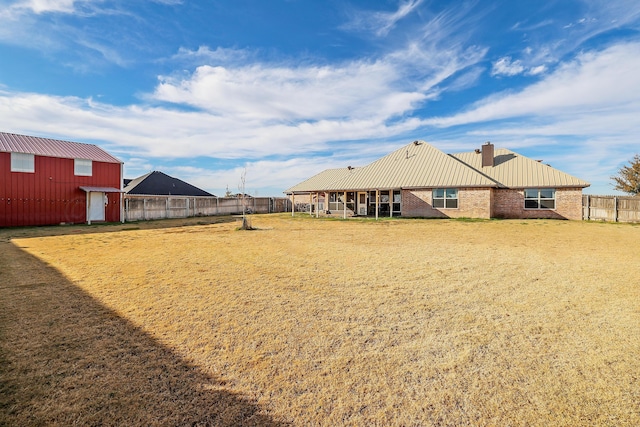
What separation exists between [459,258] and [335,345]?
5704 millimetres

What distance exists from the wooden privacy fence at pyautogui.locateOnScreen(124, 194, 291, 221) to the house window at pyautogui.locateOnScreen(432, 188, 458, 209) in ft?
58.7

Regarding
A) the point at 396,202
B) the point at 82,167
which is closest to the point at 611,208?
the point at 396,202

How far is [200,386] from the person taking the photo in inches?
108

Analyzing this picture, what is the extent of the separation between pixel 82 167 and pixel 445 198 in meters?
24.7

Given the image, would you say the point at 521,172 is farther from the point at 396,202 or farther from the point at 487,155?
the point at 396,202

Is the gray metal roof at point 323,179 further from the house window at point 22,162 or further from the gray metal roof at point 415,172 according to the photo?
the house window at point 22,162

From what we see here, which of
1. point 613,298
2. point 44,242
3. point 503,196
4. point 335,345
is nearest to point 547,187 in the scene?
point 503,196

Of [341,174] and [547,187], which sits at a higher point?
[341,174]

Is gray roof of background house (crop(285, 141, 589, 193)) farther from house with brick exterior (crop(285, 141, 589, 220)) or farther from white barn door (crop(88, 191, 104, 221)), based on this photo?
white barn door (crop(88, 191, 104, 221))

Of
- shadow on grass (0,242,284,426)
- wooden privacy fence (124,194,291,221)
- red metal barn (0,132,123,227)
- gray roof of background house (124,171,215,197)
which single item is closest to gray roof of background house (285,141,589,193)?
wooden privacy fence (124,194,291,221)

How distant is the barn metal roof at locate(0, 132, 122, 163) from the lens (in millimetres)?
18161

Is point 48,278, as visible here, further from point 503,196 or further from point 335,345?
point 503,196

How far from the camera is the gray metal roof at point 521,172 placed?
70.1 feet

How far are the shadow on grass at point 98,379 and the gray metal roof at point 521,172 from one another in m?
24.5
